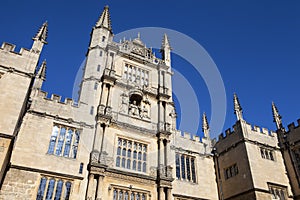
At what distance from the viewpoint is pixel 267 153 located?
21516 mm

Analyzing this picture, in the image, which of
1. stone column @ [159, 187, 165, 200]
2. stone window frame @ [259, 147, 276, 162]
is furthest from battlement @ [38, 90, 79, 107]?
stone window frame @ [259, 147, 276, 162]

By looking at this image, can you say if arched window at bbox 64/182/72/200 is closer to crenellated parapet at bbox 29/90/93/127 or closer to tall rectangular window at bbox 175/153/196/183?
crenellated parapet at bbox 29/90/93/127

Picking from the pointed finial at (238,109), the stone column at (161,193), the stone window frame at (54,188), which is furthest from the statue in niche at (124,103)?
the pointed finial at (238,109)

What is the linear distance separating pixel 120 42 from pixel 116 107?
26.1ft

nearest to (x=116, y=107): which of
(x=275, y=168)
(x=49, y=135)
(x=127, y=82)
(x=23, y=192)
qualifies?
(x=127, y=82)

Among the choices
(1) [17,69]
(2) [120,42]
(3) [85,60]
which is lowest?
(1) [17,69]

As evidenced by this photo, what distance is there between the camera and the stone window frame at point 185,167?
19844 millimetres

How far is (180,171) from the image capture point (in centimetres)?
1989

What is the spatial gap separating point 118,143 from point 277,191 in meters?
12.1

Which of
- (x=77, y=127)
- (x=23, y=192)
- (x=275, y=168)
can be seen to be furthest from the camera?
(x=275, y=168)

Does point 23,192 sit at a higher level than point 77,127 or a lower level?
lower

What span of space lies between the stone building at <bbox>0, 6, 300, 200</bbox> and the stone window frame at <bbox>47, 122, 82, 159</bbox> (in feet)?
0.20

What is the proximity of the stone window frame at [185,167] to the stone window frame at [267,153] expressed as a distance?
5.37 m

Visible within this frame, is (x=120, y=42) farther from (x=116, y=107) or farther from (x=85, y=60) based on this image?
(x=116, y=107)
